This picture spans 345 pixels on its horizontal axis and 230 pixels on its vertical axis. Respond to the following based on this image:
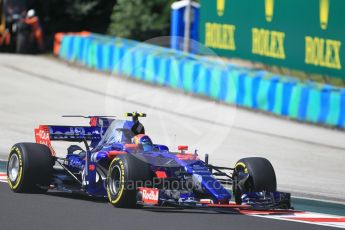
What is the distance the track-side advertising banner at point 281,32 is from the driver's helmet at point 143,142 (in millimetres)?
11827

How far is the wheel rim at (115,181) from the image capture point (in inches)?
464

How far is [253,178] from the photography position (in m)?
12.2

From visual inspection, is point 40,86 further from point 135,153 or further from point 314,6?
point 135,153

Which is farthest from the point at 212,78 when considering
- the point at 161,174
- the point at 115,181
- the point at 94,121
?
the point at 115,181

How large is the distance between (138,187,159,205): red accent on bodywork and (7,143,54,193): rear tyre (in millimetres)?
1626

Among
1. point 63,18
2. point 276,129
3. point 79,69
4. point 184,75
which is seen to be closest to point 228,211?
point 276,129

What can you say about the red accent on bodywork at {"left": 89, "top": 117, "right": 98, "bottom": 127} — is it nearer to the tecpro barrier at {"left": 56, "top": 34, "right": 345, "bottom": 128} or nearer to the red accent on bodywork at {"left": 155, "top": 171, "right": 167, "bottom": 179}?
the red accent on bodywork at {"left": 155, "top": 171, "right": 167, "bottom": 179}

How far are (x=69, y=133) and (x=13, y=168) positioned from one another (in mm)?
989

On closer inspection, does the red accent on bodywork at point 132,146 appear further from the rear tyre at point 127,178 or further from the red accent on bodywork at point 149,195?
the red accent on bodywork at point 149,195

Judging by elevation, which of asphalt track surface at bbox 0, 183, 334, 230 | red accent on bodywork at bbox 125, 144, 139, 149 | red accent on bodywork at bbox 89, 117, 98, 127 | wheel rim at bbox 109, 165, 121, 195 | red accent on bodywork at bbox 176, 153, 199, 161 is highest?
red accent on bodywork at bbox 89, 117, 98, 127

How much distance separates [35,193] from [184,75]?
14318 mm

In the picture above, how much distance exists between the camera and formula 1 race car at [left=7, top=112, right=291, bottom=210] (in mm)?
11539

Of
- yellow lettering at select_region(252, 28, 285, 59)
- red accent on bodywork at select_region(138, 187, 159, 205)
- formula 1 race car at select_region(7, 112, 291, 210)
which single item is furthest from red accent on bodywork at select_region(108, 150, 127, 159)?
yellow lettering at select_region(252, 28, 285, 59)

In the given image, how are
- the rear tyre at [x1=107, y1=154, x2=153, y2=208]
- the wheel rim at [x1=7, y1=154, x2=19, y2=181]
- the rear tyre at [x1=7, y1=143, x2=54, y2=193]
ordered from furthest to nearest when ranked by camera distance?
the wheel rim at [x1=7, y1=154, x2=19, y2=181] < the rear tyre at [x1=7, y1=143, x2=54, y2=193] < the rear tyre at [x1=107, y1=154, x2=153, y2=208]
